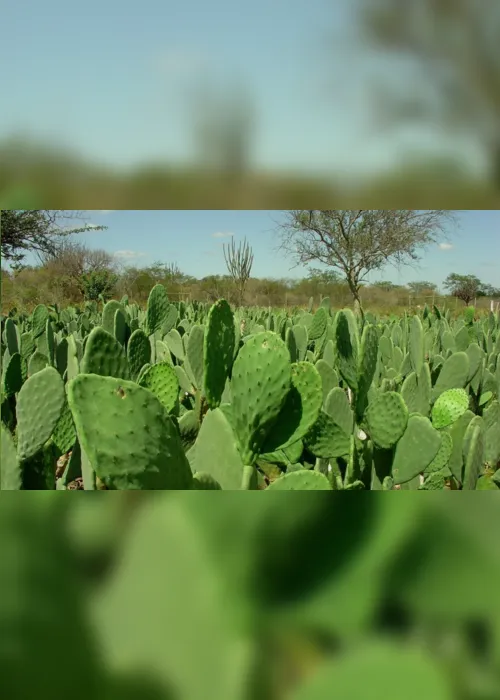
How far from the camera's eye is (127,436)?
1.03 feet

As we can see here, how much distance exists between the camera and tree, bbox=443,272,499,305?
20109mm

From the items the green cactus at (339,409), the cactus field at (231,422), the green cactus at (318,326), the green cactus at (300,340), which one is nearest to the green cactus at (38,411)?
the cactus field at (231,422)

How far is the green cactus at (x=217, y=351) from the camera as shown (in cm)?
70

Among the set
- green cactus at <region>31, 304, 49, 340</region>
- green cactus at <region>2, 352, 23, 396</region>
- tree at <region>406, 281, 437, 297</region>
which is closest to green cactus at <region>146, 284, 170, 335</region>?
green cactus at <region>31, 304, 49, 340</region>

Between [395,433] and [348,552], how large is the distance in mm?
687

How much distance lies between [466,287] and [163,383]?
21518mm

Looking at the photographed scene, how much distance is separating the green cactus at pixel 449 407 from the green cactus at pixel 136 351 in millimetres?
621

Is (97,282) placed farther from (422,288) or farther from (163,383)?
(163,383)

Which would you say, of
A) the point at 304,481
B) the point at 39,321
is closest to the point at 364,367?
the point at 304,481

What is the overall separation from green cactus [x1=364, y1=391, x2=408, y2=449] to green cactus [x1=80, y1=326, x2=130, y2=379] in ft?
1.13

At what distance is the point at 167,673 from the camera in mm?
163

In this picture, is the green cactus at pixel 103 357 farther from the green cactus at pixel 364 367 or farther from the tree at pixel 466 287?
the tree at pixel 466 287


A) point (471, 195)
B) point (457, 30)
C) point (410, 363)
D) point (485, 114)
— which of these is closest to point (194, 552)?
point (471, 195)

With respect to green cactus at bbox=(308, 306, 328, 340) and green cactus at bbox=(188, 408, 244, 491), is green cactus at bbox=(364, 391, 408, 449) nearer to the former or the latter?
green cactus at bbox=(188, 408, 244, 491)
